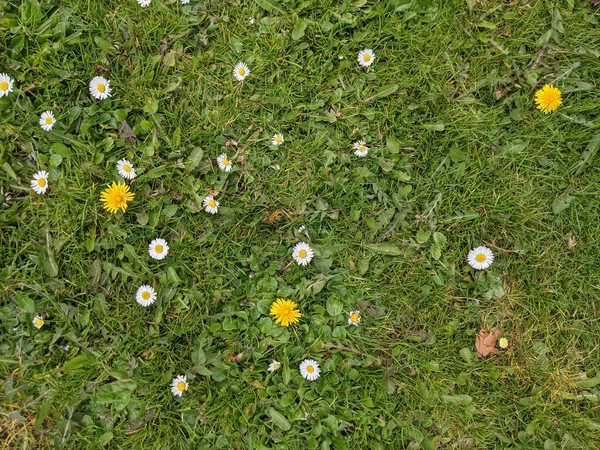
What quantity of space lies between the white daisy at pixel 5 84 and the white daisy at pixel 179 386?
1710mm

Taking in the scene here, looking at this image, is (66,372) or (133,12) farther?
(133,12)

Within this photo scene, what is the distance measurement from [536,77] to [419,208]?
3.21ft

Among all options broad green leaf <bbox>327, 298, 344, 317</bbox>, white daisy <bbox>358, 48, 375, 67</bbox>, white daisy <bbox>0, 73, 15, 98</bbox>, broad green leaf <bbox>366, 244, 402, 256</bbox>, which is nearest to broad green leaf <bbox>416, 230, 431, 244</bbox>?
broad green leaf <bbox>366, 244, 402, 256</bbox>

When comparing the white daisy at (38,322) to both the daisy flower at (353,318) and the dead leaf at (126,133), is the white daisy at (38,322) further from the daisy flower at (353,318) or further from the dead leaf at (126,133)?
the daisy flower at (353,318)

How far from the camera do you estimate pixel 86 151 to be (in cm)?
252

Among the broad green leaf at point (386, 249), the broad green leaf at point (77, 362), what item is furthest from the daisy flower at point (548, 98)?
the broad green leaf at point (77, 362)

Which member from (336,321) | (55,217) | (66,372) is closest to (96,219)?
(55,217)

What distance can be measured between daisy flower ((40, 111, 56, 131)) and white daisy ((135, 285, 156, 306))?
0.96m

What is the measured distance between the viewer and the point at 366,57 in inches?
105

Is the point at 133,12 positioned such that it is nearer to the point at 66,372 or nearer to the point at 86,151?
the point at 86,151

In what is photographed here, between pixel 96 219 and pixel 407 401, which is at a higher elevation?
pixel 96 219

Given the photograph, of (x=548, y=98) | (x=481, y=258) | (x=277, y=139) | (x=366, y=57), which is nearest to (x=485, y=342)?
(x=481, y=258)

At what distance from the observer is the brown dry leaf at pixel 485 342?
8.68ft

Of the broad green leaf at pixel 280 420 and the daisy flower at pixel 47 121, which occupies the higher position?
the daisy flower at pixel 47 121
